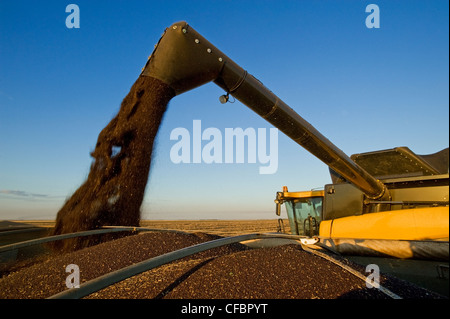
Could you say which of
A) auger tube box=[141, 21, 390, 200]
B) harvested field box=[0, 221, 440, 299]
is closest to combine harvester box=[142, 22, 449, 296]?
auger tube box=[141, 21, 390, 200]

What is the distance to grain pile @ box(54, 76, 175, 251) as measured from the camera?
3.97 m

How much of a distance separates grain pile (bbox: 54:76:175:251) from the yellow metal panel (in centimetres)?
309

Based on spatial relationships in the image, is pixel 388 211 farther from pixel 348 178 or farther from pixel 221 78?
pixel 221 78

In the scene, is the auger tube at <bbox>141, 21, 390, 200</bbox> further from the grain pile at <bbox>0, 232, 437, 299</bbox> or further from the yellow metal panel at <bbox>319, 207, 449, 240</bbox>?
the grain pile at <bbox>0, 232, 437, 299</bbox>

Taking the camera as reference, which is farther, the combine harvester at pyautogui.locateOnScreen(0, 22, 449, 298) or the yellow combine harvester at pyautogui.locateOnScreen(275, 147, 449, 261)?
the yellow combine harvester at pyautogui.locateOnScreen(275, 147, 449, 261)

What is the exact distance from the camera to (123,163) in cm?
437

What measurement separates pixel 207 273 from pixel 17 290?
2.46m

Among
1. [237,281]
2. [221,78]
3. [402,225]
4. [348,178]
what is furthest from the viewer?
[348,178]

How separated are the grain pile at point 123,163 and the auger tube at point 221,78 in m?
0.29

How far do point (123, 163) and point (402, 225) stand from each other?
3.86 metres

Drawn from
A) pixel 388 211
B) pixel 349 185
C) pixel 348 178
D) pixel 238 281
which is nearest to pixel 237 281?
pixel 238 281
